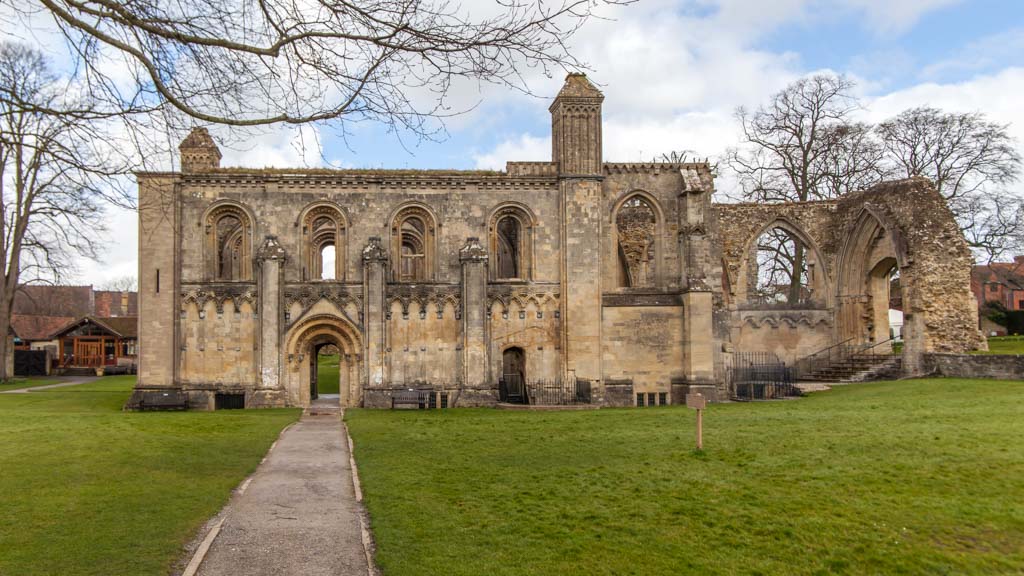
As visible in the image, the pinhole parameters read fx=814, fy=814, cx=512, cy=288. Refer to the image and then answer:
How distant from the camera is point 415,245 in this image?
38188mm

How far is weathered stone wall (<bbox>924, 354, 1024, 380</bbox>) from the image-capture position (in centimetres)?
2500

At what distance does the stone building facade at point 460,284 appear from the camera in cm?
2797

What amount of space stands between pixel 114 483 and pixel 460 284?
665 inches

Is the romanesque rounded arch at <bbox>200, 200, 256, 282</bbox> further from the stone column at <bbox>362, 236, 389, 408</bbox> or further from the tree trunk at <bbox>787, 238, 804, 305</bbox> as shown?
the tree trunk at <bbox>787, 238, 804, 305</bbox>

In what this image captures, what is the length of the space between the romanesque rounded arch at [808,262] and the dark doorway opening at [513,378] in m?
10.5

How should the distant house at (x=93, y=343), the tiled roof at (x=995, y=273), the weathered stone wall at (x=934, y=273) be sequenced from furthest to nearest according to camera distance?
1. the tiled roof at (x=995, y=273)
2. the distant house at (x=93, y=343)
3. the weathered stone wall at (x=934, y=273)

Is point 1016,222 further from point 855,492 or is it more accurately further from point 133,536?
point 133,536

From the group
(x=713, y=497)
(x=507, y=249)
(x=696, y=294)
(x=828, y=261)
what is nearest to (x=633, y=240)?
(x=507, y=249)

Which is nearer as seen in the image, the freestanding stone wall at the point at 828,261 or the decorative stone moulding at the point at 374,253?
the decorative stone moulding at the point at 374,253

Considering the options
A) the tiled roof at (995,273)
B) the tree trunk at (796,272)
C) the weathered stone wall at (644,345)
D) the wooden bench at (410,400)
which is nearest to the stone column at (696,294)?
the weathered stone wall at (644,345)

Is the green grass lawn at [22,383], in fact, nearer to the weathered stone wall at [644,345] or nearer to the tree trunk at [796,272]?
the weathered stone wall at [644,345]

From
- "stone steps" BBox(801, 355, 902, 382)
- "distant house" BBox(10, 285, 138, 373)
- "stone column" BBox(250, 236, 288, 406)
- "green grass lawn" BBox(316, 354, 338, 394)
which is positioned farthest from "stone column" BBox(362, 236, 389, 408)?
"distant house" BBox(10, 285, 138, 373)

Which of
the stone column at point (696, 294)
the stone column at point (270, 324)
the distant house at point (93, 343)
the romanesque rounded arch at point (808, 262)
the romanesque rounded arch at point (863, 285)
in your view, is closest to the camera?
the stone column at point (270, 324)

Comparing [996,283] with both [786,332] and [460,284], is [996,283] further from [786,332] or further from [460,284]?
[460,284]
